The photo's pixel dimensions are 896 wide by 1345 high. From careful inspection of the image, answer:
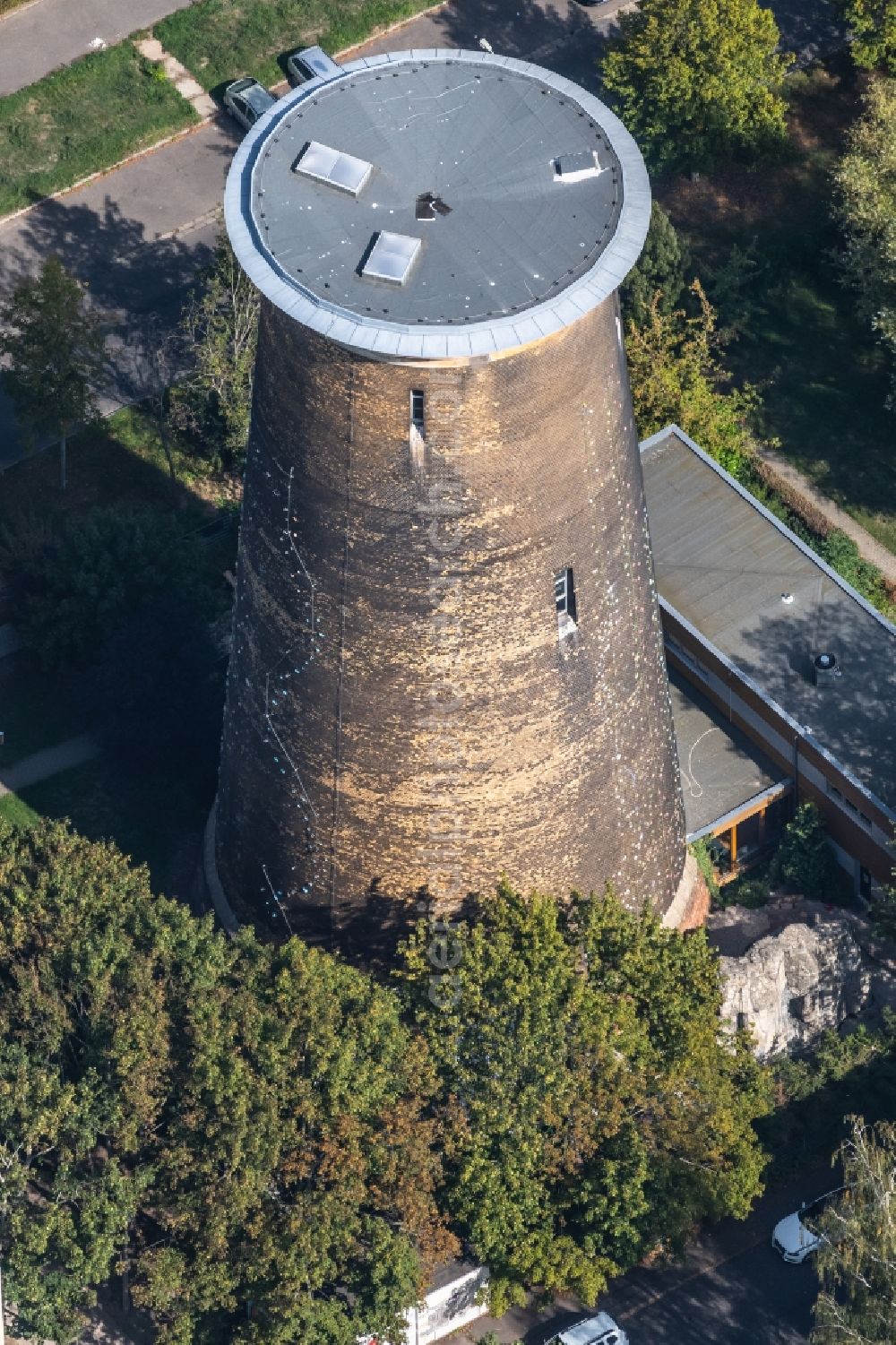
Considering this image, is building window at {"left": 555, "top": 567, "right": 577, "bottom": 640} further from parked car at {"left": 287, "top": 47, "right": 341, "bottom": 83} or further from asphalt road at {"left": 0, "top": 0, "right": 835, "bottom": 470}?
parked car at {"left": 287, "top": 47, "right": 341, "bottom": 83}

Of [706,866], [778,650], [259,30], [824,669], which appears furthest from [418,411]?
[259,30]

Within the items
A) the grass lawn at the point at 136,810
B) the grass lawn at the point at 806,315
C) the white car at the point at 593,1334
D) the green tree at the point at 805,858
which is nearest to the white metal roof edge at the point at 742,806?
the green tree at the point at 805,858

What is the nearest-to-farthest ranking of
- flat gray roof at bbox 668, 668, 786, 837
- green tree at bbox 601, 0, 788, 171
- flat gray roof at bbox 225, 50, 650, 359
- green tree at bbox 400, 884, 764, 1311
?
flat gray roof at bbox 225, 50, 650, 359, green tree at bbox 400, 884, 764, 1311, flat gray roof at bbox 668, 668, 786, 837, green tree at bbox 601, 0, 788, 171

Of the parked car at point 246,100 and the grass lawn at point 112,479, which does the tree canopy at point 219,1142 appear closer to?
the grass lawn at point 112,479

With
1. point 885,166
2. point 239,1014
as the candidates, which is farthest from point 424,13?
point 239,1014

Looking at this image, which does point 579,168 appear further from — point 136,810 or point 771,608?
point 136,810

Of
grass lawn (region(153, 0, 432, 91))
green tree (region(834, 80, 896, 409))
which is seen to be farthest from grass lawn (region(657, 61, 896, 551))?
grass lawn (region(153, 0, 432, 91))

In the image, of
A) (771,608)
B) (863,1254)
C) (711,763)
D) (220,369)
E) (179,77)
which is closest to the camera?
(863,1254)
